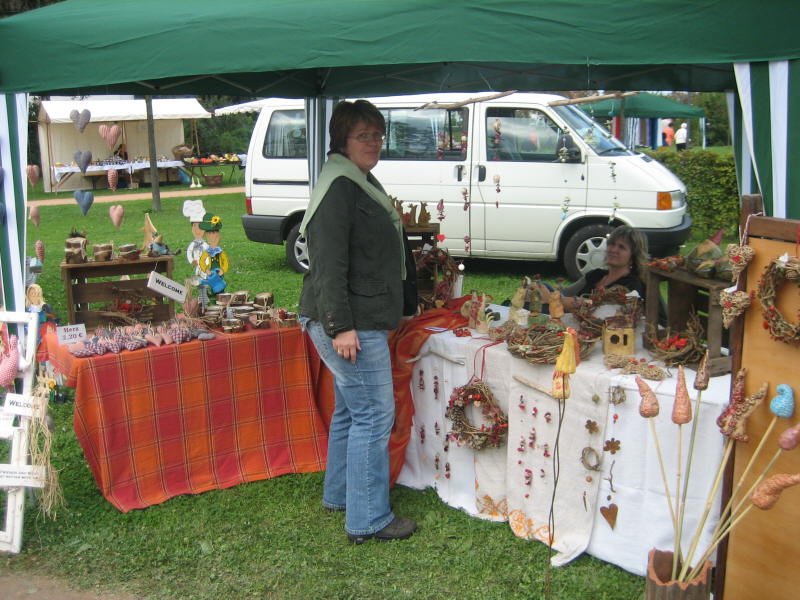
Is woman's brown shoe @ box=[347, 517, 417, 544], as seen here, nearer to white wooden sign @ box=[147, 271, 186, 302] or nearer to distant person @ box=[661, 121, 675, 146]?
white wooden sign @ box=[147, 271, 186, 302]

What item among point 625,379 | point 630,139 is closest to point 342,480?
point 625,379

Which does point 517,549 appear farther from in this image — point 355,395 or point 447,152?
point 447,152

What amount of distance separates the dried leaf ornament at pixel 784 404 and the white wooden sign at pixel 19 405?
2.70 meters

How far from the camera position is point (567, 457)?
2.97 m

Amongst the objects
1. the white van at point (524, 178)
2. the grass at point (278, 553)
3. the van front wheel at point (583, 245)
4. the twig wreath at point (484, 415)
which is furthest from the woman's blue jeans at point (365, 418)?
the van front wheel at point (583, 245)

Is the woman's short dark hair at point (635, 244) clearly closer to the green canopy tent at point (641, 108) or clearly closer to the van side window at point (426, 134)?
the van side window at point (426, 134)

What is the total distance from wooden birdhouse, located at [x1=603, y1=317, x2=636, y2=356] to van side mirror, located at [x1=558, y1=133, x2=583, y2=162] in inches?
184

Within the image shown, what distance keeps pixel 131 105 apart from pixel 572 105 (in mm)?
15269

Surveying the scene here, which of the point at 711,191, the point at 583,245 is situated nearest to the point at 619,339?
the point at 583,245

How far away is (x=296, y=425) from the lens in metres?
3.88

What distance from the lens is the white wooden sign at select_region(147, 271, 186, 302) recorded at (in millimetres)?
3791

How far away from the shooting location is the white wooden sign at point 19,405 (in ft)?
10.3

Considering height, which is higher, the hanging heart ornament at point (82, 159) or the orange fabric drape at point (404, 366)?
the hanging heart ornament at point (82, 159)

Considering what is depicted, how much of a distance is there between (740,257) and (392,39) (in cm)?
137
